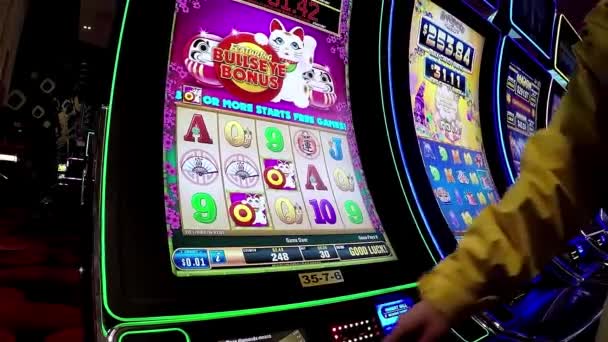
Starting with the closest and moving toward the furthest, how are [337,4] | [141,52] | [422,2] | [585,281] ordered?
[141,52]
[337,4]
[422,2]
[585,281]

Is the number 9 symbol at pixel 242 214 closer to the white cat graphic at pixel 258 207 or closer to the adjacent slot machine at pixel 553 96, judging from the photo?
the white cat graphic at pixel 258 207

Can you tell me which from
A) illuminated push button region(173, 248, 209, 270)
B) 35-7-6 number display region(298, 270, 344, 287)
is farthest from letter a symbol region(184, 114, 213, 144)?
35-7-6 number display region(298, 270, 344, 287)

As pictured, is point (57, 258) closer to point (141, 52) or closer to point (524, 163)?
point (141, 52)

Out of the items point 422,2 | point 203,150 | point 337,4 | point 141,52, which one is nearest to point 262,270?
point 203,150

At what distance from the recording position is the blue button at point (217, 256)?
95cm

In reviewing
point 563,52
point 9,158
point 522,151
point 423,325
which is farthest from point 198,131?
point 9,158

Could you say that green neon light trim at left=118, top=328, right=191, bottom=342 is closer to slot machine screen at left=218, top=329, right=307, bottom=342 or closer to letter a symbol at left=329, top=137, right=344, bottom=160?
slot machine screen at left=218, top=329, right=307, bottom=342

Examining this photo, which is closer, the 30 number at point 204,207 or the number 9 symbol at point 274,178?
the 30 number at point 204,207

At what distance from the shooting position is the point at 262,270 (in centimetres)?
101

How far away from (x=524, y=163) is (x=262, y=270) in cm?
55

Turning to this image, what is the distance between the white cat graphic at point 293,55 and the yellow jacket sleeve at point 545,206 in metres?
0.70

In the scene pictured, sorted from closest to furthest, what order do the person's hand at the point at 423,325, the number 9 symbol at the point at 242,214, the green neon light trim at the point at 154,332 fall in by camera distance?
the person's hand at the point at 423,325, the green neon light trim at the point at 154,332, the number 9 symbol at the point at 242,214

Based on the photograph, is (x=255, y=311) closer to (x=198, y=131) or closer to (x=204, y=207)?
(x=204, y=207)

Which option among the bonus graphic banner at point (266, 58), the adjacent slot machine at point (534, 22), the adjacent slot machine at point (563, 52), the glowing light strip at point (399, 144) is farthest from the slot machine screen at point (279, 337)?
the adjacent slot machine at point (563, 52)
